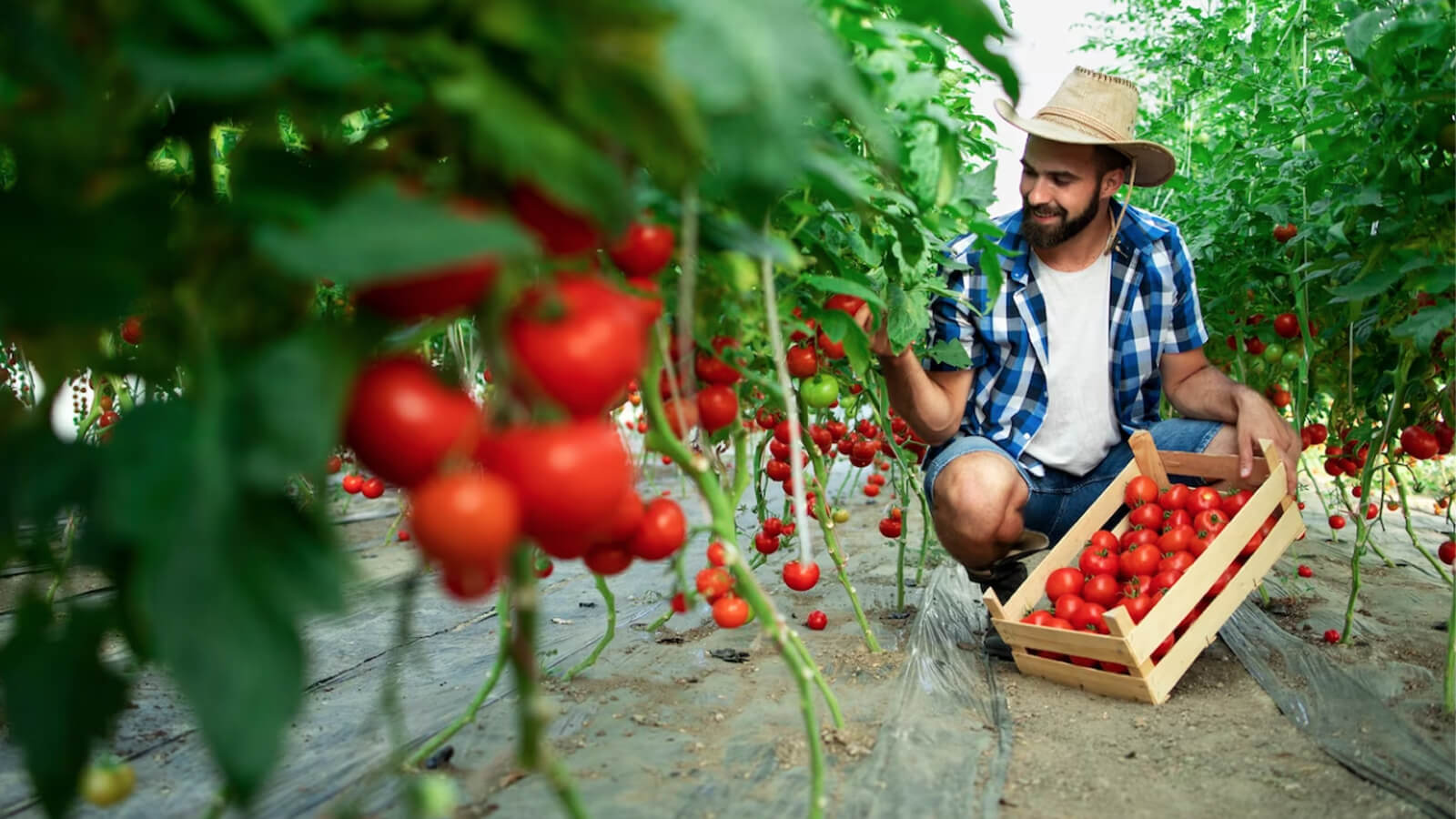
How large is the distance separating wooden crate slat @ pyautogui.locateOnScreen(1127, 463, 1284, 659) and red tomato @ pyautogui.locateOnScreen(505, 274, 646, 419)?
163 cm

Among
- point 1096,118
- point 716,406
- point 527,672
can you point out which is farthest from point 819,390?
point 527,672

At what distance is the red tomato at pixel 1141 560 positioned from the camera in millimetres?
2236

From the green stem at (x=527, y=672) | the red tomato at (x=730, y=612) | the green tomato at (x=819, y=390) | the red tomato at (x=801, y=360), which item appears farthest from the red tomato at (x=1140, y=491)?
the green stem at (x=527, y=672)

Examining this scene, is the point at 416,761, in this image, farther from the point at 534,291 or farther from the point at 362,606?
the point at 362,606

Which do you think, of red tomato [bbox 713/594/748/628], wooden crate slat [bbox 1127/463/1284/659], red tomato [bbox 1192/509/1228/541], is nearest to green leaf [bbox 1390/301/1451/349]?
wooden crate slat [bbox 1127/463/1284/659]

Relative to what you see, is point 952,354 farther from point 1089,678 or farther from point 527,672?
point 527,672

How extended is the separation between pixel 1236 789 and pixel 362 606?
2.33 m

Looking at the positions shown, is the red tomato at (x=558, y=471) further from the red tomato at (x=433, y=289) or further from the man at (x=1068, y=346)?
the man at (x=1068, y=346)

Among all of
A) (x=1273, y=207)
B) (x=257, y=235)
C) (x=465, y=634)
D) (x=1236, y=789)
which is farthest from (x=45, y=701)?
(x=1273, y=207)

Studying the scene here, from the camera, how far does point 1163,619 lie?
2023 millimetres

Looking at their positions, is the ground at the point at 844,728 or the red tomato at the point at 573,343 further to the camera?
the ground at the point at 844,728

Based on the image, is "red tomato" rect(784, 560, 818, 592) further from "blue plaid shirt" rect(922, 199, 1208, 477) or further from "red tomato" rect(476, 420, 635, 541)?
"red tomato" rect(476, 420, 635, 541)

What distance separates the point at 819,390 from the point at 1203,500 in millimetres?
1010

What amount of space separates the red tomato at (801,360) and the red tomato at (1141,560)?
0.95 metres
